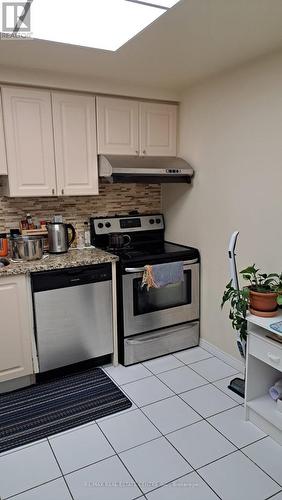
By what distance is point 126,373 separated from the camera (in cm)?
271

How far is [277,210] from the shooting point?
224 cm

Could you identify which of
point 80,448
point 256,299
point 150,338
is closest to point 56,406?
point 80,448

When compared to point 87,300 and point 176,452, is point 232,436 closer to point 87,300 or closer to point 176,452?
point 176,452

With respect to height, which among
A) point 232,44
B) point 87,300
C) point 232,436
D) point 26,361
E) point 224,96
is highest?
point 232,44

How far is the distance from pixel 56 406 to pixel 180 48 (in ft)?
7.96

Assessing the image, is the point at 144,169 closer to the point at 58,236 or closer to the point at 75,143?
the point at 75,143

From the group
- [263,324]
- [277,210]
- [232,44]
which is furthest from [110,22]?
[263,324]

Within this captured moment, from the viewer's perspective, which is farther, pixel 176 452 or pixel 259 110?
pixel 259 110

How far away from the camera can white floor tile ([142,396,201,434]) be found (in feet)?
6.93

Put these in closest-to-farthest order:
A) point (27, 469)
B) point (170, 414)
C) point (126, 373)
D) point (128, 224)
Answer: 1. point (27, 469)
2. point (170, 414)
3. point (126, 373)
4. point (128, 224)

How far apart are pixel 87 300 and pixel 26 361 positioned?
608 millimetres

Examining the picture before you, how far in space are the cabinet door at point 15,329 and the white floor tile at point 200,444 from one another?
115 cm

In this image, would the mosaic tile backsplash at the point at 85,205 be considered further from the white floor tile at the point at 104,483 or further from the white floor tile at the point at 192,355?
the white floor tile at the point at 104,483

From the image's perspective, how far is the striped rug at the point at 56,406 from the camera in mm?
2078
